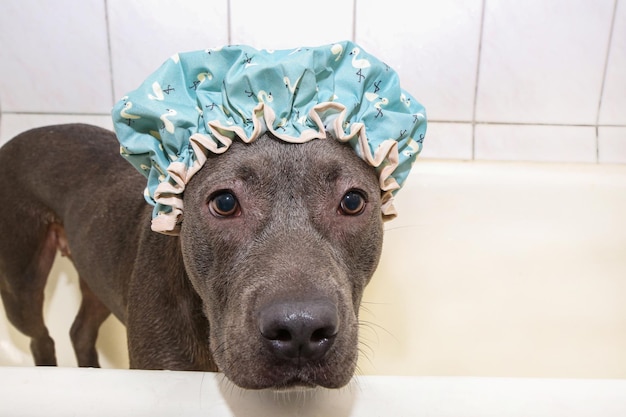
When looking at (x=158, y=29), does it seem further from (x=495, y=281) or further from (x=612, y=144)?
(x=612, y=144)

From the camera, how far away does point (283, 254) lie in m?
1.07

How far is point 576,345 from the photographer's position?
2.25 metres

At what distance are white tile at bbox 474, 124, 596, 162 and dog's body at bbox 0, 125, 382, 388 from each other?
4.03 feet

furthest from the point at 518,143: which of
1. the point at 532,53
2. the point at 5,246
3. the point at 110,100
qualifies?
the point at 5,246

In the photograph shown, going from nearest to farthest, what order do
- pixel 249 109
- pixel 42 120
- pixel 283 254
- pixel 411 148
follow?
pixel 283 254, pixel 249 109, pixel 411 148, pixel 42 120

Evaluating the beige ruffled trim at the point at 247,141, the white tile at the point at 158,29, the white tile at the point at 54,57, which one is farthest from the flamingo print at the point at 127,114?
the white tile at the point at 54,57

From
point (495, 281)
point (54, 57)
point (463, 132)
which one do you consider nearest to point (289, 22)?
point (463, 132)

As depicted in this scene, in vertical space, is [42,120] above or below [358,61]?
below

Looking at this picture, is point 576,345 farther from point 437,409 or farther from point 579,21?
point 437,409

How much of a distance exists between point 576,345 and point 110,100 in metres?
2.09

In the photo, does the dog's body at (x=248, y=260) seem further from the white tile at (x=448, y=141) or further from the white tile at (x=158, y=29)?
the white tile at (x=448, y=141)

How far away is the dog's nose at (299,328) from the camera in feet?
3.05

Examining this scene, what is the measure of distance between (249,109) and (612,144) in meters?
1.80

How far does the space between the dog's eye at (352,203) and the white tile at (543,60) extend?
128cm
